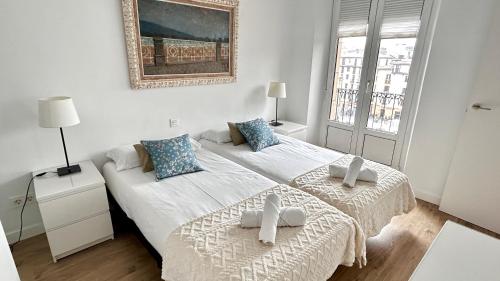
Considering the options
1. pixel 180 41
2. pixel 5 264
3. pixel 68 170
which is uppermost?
pixel 180 41

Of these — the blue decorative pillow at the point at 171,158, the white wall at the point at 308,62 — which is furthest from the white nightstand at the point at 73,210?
the white wall at the point at 308,62

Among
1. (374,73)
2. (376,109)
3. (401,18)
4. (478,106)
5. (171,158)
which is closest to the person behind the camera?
(171,158)

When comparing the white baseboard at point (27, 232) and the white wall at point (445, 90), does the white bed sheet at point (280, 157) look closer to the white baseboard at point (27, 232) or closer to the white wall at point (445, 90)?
the white wall at point (445, 90)

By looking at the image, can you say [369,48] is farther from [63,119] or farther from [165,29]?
[63,119]

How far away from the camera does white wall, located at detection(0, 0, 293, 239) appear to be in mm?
1964

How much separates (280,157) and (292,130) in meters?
0.98

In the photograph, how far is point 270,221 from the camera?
4.90 feet

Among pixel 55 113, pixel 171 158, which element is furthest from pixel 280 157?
pixel 55 113

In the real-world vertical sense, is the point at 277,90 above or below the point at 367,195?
above

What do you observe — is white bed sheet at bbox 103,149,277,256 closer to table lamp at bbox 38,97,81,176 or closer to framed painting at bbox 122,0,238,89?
table lamp at bbox 38,97,81,176

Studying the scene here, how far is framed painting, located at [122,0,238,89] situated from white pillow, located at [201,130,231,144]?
0.59 m

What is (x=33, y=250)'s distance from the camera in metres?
2.13

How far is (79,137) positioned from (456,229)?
2771 mm

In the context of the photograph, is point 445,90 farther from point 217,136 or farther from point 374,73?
point 217,136
